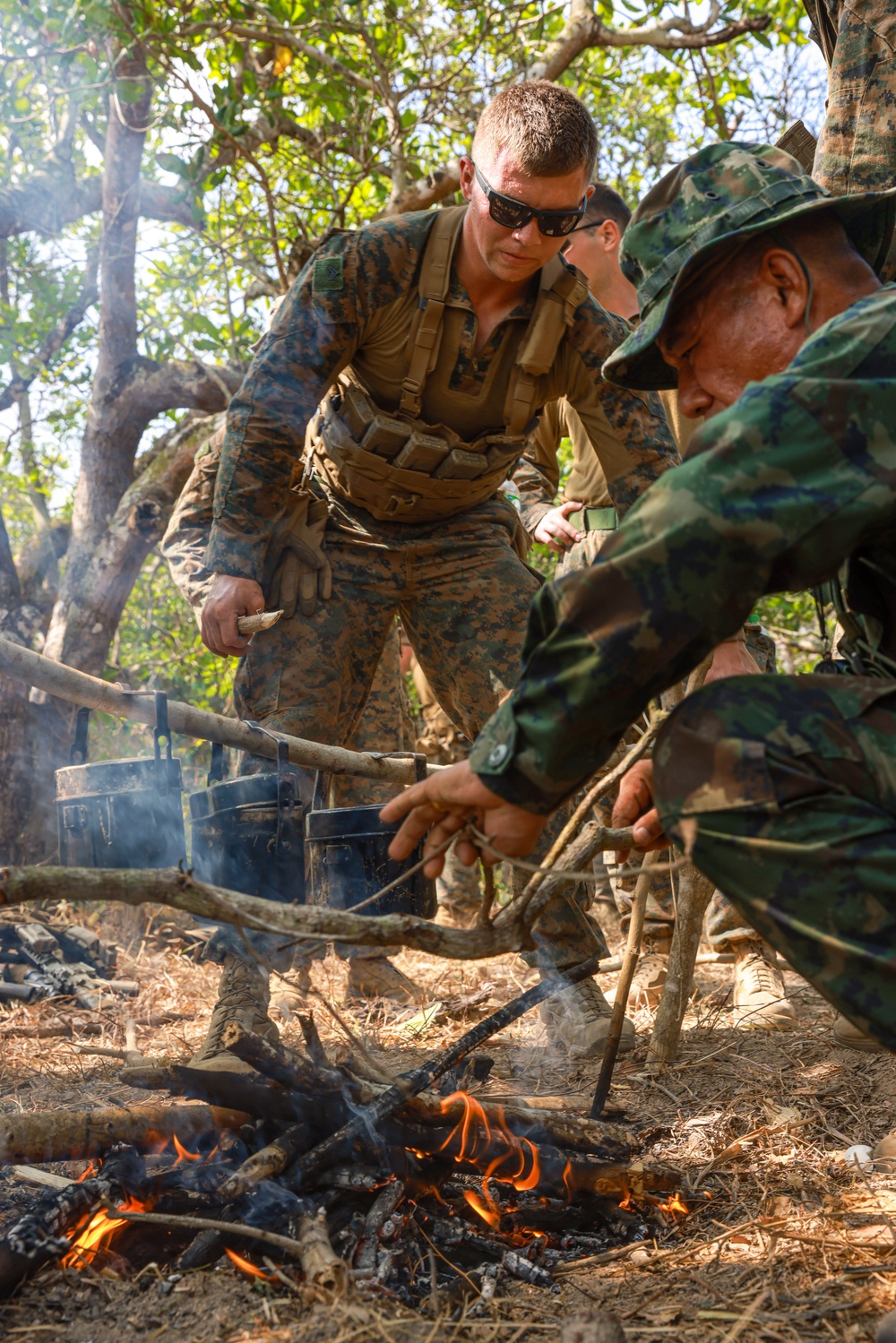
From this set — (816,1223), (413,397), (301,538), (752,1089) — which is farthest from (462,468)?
(816,1223)

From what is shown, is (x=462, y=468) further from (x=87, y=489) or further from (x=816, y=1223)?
(x=87, y=489)

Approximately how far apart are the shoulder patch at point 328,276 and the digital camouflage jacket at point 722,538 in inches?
83.5

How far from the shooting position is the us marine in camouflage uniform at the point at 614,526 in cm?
388

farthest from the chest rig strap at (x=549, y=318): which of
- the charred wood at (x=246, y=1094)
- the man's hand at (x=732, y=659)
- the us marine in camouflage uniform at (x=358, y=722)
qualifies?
the charred wood at (x=246, y=1094)

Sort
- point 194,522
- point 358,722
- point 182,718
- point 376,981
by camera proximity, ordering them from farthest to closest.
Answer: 1. point 376,981
2. point 358,722
3. point 194,522
4. point 182,718

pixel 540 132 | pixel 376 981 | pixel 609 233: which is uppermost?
pixel 609 233

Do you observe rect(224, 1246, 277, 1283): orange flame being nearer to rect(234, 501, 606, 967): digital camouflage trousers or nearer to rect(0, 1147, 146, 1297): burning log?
rect(0, 1147, 146, 1297): burning log

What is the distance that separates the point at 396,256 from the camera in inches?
134

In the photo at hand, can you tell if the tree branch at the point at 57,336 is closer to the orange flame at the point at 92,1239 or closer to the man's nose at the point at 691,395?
the man's nose at the point at 691,395

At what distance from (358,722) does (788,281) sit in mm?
2770

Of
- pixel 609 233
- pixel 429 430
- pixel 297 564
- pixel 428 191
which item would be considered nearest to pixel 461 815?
pixel 297 564

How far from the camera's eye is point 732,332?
194cm

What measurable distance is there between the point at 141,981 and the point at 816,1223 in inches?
139

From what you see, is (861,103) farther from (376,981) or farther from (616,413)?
(376,981)
